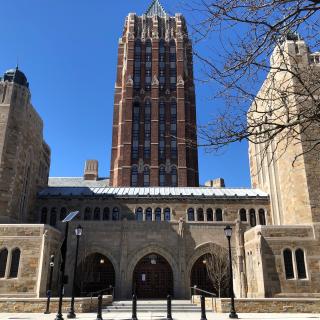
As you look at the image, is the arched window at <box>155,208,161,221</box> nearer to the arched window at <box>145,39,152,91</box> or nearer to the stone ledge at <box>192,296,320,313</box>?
the stone ledge at <box>192,296,320,313</box>

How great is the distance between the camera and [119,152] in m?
61.0

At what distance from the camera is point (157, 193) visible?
39281 millimetres

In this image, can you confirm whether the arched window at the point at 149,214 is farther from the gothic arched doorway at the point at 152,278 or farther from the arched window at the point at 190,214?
the gothic arched doorway at the point at 152,278

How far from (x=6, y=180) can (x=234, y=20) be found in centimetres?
2914

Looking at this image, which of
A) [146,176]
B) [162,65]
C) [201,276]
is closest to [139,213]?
[201,276]

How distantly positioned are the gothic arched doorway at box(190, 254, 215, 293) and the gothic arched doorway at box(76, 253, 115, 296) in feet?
23.4

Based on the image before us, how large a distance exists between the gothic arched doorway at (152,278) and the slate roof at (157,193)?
795 centimetres

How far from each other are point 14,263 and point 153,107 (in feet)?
135

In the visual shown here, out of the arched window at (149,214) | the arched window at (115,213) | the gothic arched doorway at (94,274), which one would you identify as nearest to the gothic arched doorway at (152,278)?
the gothic arched doorway at (94,274)

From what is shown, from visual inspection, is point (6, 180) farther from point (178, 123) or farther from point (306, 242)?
point (178, 123)

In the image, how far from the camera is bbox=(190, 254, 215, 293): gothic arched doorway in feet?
102

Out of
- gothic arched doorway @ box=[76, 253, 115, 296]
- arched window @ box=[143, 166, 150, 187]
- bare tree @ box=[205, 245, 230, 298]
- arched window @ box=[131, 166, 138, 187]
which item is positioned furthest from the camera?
arched window @ box=[143, 166, 150, 187]

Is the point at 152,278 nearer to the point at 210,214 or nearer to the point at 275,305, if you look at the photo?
the point at 210,214

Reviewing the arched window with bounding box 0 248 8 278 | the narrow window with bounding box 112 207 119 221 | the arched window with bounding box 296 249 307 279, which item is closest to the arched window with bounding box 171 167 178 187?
the narrow window with bounding box 112 207 119 221
